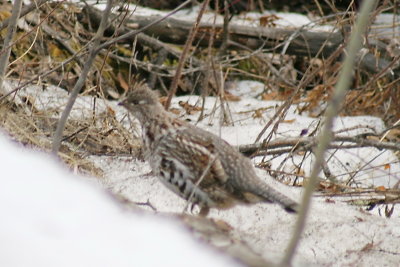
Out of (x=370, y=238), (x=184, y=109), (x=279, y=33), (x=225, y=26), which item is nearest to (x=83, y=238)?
(x=370, y=238)

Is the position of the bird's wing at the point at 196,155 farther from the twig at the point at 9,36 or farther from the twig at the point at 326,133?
the twig at the point at 326,133

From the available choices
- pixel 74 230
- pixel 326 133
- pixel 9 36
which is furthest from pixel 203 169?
pixel 326 133

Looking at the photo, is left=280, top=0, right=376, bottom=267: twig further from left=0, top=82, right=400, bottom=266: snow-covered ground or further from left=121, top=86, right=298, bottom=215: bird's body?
left=121, top=86, right=298, bottom=215: bird's body

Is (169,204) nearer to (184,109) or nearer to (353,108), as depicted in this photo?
(184,109)

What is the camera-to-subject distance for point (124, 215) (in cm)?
300

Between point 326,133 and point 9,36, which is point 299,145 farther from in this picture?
point 326,133

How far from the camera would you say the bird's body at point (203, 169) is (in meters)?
3.72

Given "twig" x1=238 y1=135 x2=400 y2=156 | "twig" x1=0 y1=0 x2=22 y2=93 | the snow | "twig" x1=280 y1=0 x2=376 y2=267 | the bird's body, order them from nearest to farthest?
1. "twig" x1=280 y1=0 x2=376 y2=267
2. the snow
3. the bird's body
4. "twig" x1=0 y1=0 x2=22 y2=93
5. "twig" x1=238 y1=135 x2=400 y2=156

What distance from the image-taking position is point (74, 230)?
8.57ft

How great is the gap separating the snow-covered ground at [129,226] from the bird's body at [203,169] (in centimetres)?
16

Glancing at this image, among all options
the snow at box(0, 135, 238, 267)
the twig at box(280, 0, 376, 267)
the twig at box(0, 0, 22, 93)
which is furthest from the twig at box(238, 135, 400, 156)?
the twig at box(280, 0, 376, 267)

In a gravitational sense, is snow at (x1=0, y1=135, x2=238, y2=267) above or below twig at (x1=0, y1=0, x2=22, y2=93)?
below

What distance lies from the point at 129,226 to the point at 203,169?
3.33ft

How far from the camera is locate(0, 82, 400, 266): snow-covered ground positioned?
98.2 inches
